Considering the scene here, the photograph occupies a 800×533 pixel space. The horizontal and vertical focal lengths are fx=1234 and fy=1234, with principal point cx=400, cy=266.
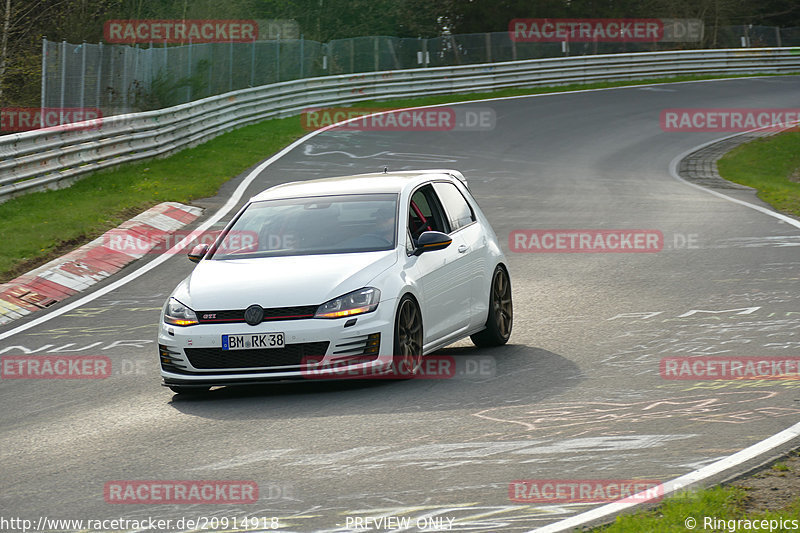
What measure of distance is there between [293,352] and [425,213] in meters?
2.37

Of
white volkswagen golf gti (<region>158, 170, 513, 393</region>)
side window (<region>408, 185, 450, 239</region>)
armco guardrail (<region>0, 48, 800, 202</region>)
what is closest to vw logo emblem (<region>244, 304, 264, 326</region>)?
white volkswagen golf gti (<region>158, 170, 513, 393</region>)

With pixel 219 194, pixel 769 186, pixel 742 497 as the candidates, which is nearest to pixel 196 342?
pixel 742 497

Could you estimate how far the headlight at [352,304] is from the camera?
9.07 meters

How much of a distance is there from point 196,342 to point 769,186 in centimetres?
1865

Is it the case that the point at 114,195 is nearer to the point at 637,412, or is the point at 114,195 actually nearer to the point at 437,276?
the point at 437,276

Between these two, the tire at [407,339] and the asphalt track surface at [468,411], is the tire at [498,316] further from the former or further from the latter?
the tire at [407,339]

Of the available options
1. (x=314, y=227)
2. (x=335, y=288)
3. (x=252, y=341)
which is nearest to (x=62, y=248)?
(x=314, y=227)

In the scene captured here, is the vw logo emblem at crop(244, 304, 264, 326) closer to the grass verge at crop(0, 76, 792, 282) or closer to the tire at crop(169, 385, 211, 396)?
the tire at crop(169, 385, 211, 396)

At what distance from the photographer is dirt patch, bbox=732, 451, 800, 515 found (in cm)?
586

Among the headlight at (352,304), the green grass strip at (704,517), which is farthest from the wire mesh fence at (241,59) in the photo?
the green grass strip at (704,517)

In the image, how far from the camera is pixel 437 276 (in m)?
10.2

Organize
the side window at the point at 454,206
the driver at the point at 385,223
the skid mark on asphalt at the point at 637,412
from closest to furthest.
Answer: the skid mark on asphalt at the point at 637,412 < the driver at the point at 385,223 < the side window at the point at 454,206

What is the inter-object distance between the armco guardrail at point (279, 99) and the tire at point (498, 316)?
10.3 m

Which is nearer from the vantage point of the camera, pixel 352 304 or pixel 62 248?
pixel 352 304
